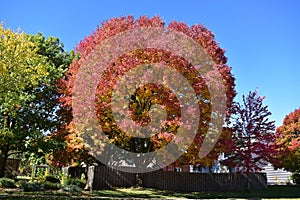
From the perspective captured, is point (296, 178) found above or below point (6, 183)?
above

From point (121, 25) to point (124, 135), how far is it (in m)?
6.41

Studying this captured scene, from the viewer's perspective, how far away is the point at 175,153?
14.9 meters

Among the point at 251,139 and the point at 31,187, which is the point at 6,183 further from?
the point at 251,139

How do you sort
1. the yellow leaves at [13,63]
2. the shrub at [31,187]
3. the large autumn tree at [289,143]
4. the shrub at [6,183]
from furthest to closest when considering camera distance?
the large autumn tree at [289,143], the shrub at [6,183], the shrub at [31,187], the yellow leaves at [13,63]

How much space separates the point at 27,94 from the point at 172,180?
1113cm

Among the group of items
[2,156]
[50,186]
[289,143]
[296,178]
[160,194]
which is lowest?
[160,194]

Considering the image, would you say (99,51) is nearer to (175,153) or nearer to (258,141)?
(175,153)

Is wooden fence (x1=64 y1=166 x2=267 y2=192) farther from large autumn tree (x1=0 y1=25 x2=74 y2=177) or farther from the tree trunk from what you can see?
the tree trunk

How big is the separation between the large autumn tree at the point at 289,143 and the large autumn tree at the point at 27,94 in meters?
15.8

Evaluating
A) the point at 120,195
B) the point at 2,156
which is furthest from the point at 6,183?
the point at 120,195

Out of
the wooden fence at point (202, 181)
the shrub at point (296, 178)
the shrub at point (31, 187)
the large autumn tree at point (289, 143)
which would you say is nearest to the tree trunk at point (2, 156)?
the shrub at point (31, 187)

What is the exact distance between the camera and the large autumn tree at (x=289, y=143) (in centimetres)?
2300

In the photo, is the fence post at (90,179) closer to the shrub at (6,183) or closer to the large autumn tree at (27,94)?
the large autumn tree at (27,94)

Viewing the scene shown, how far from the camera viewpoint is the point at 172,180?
20469mm
